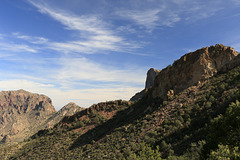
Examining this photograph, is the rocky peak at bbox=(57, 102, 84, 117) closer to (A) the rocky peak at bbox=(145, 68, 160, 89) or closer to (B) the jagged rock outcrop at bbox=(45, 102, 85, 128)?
(B) the jagged rock outcrop at bbox=(45, 102, 85, 128)

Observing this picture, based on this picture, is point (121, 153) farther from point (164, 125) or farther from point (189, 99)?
point (189, 99)

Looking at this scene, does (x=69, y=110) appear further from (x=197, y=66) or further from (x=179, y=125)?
(x=179, y=125)

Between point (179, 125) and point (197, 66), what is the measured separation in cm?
2414

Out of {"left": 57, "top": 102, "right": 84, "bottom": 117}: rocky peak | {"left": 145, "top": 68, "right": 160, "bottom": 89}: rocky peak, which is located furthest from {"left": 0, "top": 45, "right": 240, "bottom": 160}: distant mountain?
{"left": 57, "top": 102, "right": 84, "bottom": 117}: rocky peak

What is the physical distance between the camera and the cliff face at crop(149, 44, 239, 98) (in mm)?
45906

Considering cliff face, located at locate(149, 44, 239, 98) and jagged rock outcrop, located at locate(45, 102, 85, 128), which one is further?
jagged rock outcrop, located at locate(45, 102, 85, 128)

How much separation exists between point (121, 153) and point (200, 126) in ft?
62.4

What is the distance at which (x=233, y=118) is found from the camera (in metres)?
16.8

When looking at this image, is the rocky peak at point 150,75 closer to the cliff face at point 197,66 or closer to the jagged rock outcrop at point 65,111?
the cliff face at point 197,66

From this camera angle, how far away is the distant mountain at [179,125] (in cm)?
1838

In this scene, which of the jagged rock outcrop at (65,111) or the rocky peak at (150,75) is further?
the jagged rock outcrop at (65,111)

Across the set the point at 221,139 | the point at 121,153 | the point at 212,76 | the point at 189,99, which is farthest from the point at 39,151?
the point at 212,76

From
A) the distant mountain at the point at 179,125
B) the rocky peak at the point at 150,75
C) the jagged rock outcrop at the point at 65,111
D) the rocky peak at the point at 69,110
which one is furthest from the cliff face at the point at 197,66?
the rocky peak at the point at 69,110

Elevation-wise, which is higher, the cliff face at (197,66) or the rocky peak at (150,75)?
the rocky peak at (150,75)
